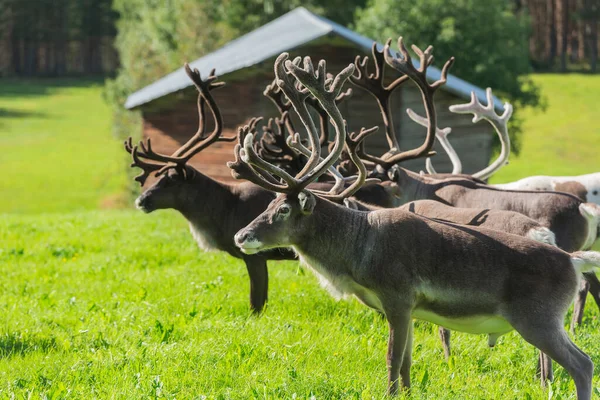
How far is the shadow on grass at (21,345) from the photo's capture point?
729 cm

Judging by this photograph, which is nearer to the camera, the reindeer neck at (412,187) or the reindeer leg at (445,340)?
the reindeer leg at (445,340)

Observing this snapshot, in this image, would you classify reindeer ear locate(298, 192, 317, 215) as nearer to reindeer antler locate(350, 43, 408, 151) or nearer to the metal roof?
reindeer antler locate(350, 43, 408, 151)

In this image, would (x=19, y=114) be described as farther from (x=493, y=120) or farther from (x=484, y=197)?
(x=484, y=197)

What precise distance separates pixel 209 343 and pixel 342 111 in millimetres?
10069

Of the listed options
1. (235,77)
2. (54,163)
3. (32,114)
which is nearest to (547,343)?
(235,77)

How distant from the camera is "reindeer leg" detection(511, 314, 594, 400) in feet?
18.3

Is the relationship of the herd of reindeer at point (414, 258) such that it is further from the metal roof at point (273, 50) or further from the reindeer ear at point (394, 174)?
the metal roof at point (273, 50)

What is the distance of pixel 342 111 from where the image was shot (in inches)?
662

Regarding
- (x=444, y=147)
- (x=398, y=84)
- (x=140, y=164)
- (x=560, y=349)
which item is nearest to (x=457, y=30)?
(x=444, y=147)

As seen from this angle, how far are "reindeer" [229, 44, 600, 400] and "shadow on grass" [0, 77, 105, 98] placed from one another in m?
67.7

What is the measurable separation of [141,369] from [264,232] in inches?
58.2

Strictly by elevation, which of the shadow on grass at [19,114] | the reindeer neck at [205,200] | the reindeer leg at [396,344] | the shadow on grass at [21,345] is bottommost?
the shadow on grass at [19,114]

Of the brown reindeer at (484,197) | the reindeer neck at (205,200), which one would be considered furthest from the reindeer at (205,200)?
the brown reindeer at (484,197)

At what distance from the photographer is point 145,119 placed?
827 inches
